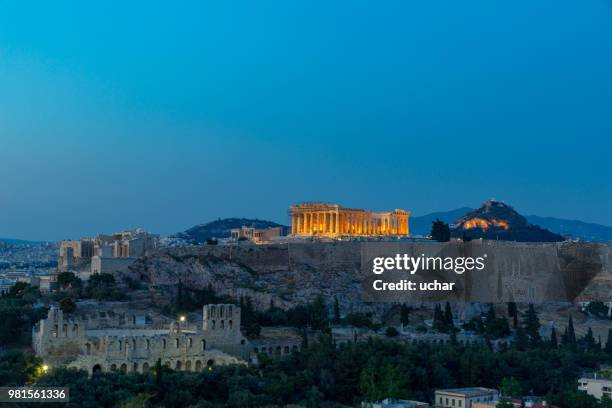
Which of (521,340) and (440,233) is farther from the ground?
(440,233)

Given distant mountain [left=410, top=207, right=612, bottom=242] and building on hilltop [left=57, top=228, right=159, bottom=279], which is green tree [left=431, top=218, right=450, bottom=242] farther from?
distant mountain [left=410, top=207, right=612, bottom=242]

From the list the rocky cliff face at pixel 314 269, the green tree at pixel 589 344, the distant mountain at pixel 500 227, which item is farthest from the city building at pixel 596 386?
the distant mountain at pixel 500 227

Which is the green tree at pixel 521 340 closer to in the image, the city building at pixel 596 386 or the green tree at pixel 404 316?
the green tree at pixel 404 316

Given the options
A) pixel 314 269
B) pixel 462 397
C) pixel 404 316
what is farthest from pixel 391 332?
pixel 314 269

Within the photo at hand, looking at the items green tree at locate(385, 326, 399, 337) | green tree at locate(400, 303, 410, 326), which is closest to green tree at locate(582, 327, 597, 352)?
green tree at locate(400, 303, 410, 326)

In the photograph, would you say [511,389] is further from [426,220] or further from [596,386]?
[426,220]

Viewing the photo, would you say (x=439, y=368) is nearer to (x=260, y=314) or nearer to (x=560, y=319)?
(x=260, y=314)
